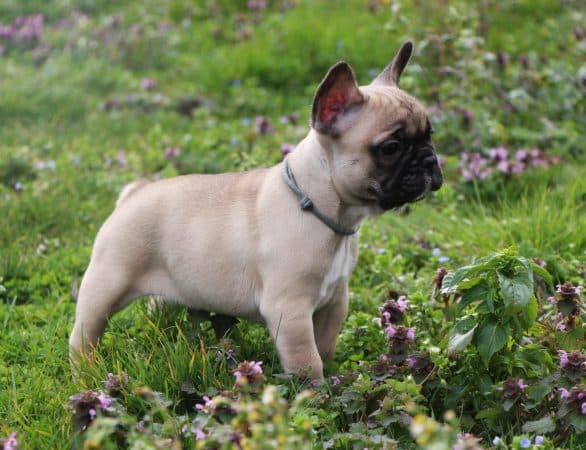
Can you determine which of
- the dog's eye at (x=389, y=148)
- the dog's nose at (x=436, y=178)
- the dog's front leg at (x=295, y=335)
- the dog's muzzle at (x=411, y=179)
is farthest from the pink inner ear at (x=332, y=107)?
the dog's front leg at (x=295, y=335)

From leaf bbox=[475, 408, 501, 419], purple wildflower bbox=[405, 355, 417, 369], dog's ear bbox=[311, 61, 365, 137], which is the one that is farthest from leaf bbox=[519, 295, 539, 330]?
dog's ear bbox=[311, 61, 365, 137]

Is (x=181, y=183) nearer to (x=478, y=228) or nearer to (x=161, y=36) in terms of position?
(x=478, y=228)

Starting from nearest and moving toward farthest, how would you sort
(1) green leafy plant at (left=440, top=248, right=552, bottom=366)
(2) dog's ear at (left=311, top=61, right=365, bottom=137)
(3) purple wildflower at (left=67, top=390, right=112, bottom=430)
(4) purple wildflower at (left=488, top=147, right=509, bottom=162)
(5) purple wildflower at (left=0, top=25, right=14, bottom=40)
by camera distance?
(3) purple wildflower at (left=67, top=390, right=112, bottom=430) < (1) green leafy plant at (left=440, top=248, right=552, bottom=366) < (2) dog's ear at (left=311, top=61, right=365, bottom=137) < (4) purple wildflower at (left=488, top=147, right=509, bottom=162) < (5) purple wildflower at (left=0, top=25, right=14, bottom=40)

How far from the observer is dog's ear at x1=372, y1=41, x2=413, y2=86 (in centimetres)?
388

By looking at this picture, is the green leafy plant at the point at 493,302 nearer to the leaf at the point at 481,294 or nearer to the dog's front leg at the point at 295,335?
the leaf at the point at 481,294

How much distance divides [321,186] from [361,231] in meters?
1.78

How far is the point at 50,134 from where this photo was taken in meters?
7.37

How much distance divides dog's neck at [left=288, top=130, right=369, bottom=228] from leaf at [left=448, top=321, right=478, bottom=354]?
0.63m

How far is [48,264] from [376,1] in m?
5.62

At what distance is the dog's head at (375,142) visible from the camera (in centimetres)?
340

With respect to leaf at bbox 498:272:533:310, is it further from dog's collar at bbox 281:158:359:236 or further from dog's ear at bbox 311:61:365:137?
dog's ear at bbox 311:61:365:137

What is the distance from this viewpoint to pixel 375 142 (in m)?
3.39

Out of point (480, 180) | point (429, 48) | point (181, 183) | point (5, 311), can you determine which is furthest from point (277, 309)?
point (429, 48)

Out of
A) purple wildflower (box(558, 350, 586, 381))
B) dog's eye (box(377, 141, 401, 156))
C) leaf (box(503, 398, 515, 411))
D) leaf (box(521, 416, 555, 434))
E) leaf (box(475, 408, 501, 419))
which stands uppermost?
dog's eye (box(377, 141, 401, 156))
